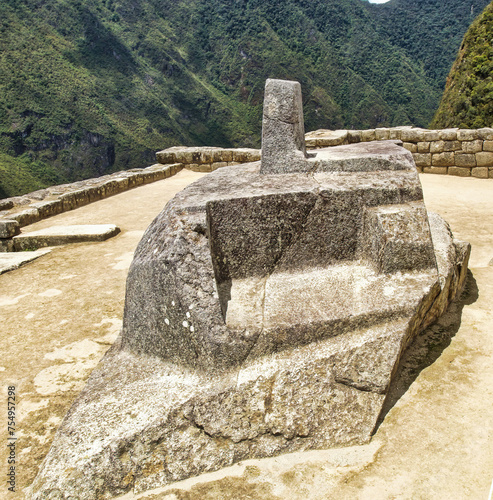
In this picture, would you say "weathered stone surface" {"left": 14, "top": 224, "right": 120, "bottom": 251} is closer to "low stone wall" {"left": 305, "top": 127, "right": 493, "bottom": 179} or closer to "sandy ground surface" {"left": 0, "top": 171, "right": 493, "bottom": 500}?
"sandy ground surface" {"left": 0, "top": 171, "right": 493, "bottom": 500}

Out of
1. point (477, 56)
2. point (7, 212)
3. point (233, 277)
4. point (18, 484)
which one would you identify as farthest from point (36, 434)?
point (477, 56)

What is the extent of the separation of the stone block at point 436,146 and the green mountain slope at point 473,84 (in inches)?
395

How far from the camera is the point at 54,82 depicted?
4769 centimetres

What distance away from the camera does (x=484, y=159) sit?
7781 millimetres

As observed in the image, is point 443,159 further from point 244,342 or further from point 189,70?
point 189,70

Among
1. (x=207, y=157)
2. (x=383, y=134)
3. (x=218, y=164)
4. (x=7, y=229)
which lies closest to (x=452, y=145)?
(x=383, y=134)

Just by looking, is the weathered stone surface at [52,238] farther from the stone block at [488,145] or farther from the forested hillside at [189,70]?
the forested hillside at [189,70]

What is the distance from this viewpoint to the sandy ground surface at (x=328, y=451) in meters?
1.65

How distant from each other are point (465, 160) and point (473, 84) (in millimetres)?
13399

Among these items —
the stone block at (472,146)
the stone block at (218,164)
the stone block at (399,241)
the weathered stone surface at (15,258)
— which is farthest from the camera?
the stone block at (218,164)

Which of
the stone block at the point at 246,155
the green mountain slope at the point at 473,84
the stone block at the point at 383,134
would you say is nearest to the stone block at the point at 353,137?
the stone block at the point at 383,134

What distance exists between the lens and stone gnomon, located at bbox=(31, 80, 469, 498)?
178cm

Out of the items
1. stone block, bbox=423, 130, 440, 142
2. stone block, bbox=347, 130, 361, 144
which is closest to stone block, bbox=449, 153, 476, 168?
stone block, bbox=423, 130, 440, 142

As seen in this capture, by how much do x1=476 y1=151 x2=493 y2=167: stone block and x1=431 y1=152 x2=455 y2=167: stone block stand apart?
40 cm
